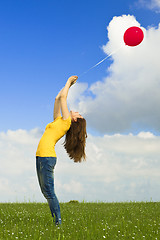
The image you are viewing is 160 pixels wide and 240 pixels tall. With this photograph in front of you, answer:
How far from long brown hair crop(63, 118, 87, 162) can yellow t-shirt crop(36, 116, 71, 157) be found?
21 centimetres

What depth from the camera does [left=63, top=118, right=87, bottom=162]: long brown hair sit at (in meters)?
7.85

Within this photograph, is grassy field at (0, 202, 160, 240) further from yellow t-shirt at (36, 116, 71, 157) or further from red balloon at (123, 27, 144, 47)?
red balloon at (123, 27, 144, 47)

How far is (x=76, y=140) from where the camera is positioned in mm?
7891

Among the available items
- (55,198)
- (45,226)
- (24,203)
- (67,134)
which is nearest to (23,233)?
Result: (45,226)

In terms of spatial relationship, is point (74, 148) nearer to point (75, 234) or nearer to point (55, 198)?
point (55, 198)

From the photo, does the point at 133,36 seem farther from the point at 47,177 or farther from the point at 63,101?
the point at 47,177

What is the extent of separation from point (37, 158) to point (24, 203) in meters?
8.54

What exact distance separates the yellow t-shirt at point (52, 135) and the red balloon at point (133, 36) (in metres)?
3.10

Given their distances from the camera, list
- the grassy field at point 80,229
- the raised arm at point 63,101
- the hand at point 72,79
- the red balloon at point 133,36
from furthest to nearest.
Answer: the red balloon at point 133,36, the hand at point 72,79, the raised arm at point 63,101, the grassy field at point 80,229

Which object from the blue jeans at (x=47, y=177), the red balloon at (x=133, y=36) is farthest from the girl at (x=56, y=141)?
the red balloon at (x=133, y=36)

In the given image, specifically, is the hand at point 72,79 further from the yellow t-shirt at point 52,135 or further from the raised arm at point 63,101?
the yellow t-shirt at point 52,135

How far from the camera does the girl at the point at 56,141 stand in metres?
7.39

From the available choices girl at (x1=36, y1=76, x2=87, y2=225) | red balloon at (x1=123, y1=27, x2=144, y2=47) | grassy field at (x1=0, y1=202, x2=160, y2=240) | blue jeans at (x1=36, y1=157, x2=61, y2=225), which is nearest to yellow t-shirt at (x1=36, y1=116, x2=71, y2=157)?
girl at (x1=36, y1=76, x2=87, y2=225)

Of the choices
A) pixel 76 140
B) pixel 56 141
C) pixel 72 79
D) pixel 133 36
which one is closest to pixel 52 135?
pixel 56 141
